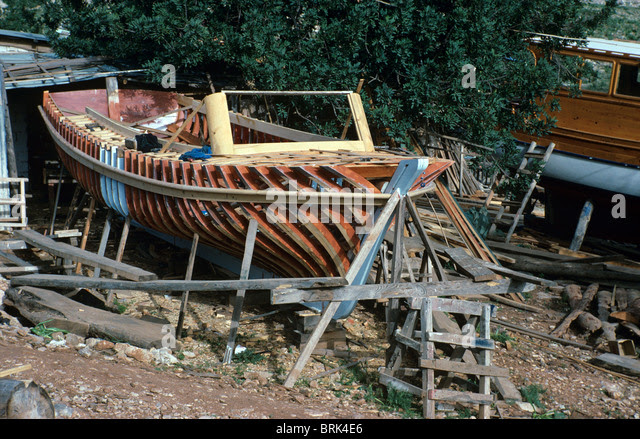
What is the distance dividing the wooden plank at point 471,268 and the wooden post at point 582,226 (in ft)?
19.0

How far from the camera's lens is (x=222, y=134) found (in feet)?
24.7

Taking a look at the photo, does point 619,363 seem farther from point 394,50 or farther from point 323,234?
point 394,50

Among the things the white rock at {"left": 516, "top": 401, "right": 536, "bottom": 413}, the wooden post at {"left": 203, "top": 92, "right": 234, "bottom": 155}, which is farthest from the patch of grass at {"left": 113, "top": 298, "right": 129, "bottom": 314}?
the white rock at {"left": 516, "top": 401, "right": 536, "bottom": 413}

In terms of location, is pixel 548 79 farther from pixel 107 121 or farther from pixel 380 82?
pixel 107 121

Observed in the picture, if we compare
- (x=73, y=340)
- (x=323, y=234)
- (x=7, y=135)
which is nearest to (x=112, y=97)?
(x=7, y=135)

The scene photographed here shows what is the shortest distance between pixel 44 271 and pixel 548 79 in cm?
905

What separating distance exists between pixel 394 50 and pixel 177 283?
22.0ft

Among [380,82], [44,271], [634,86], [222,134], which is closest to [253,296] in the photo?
[222,134]

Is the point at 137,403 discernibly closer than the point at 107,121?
Yes

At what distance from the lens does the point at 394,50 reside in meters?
11.0

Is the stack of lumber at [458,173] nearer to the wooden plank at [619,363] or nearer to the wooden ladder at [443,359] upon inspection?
the wooden plank at [619,363]

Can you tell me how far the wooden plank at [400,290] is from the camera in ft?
18.0

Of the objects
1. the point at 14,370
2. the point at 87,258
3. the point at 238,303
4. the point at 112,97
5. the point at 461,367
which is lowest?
the point at 461,367

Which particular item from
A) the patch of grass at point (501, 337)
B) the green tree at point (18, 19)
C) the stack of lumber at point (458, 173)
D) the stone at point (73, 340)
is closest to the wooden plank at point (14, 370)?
the stone at point (73, 340)
